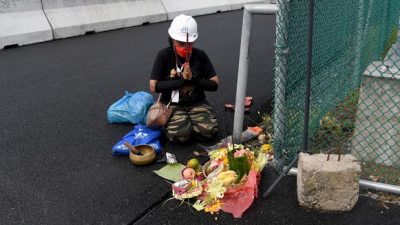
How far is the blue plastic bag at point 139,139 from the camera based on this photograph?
12.6 feet

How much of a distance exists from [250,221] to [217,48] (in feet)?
18.8

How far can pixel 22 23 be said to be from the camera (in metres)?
8.48

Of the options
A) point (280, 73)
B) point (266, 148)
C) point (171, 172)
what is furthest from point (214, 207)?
point (280, 73)

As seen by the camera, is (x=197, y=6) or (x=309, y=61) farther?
(x=197, y=6)

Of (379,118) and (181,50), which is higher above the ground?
(181,50)

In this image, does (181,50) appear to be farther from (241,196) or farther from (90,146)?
(241,196)

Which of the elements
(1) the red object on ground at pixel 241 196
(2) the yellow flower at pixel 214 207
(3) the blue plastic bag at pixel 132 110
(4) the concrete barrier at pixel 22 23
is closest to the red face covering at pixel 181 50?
(3) the blue plastic bag at pixel 132 110

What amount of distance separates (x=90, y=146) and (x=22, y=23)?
5633 mm

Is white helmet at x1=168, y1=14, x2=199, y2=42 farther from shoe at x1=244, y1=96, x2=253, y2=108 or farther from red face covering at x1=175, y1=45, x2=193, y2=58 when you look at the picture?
shoe at x1=244, y1=96, x2=253, y2=108

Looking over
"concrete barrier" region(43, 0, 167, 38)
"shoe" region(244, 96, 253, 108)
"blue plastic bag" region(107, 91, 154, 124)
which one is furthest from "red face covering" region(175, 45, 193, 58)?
"concrete barrier" region(43, 0, 167, 38)

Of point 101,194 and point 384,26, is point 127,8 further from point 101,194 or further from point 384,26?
point 101,194

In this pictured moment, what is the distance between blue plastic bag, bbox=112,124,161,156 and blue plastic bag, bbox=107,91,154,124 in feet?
1.06

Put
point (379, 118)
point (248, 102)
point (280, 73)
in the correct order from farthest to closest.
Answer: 1. point (248, 102)
2. point (379, 118)
3. point (280, 73)

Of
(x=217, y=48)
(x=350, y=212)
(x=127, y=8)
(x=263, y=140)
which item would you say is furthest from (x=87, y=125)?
(x=127, y=8)
